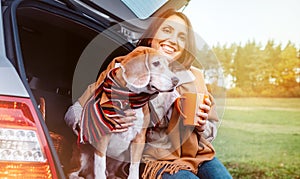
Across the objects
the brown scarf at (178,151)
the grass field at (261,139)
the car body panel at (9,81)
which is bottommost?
the grass field at (261,139)

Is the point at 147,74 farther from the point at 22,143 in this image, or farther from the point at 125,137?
the point at 22,143

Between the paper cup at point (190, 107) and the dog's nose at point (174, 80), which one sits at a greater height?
the dog's nose at point (174, 80)

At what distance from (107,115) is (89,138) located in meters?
0.10

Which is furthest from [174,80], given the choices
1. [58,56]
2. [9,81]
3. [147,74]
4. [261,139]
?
[261,139]

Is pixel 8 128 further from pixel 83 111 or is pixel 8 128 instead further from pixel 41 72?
pixel 41 72

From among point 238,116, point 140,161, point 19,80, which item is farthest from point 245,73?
point 19,80

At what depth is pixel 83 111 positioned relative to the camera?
1.19 meters

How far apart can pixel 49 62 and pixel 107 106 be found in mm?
750

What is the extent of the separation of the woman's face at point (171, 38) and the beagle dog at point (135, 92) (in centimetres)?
7

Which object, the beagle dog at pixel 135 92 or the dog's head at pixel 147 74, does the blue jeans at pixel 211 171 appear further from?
the dog's head at pixel 147 74

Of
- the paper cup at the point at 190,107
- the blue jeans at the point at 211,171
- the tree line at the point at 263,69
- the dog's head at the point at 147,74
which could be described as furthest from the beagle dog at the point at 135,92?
the tree line at the point at 263,69

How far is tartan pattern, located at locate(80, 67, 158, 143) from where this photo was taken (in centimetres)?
110

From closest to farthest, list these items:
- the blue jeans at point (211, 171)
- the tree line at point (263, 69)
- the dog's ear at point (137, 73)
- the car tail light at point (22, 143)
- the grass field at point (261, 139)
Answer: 1. the car tail light at point (22, 143)
2. the dog's ear at point (137, 73)
3. the blue jeans at point (211, 171)
4. the tree line at point (263, 69)
5. the grass field at point (261, 139)

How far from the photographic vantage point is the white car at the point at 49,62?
822mm
